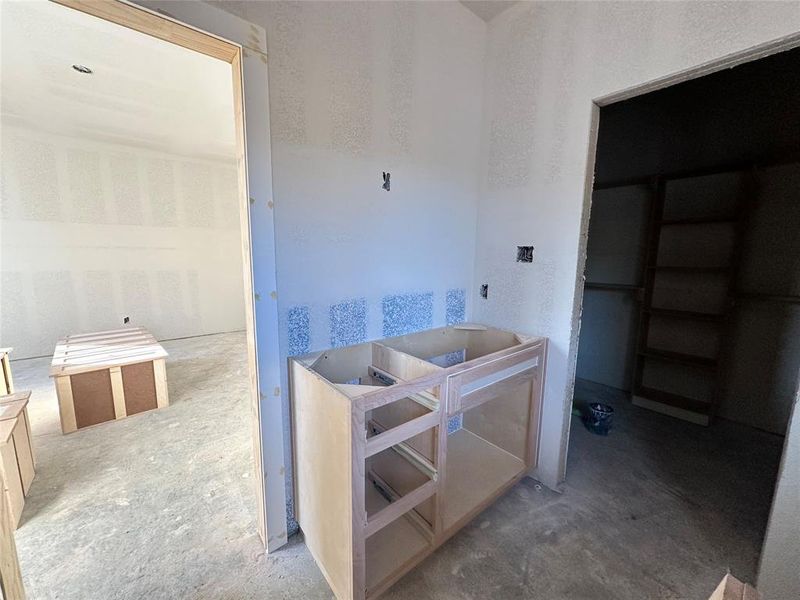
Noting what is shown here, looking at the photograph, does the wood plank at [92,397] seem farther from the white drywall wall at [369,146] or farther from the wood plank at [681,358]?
the wood plank at [681,358]

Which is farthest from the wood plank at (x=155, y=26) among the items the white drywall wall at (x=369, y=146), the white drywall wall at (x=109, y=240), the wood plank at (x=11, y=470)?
the white drywall wall at (x=109, y=240)

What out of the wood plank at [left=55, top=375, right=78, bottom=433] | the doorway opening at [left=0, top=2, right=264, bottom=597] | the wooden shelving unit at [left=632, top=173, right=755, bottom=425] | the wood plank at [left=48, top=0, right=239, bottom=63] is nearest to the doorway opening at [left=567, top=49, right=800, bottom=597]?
the wooden shelving unit at [left=632, top=173, right=755, bottom=425]

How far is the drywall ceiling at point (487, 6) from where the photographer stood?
1.78 metres

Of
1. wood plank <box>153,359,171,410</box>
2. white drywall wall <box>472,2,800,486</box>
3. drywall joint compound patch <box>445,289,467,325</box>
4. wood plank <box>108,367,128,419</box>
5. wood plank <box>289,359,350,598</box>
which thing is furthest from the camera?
wood plank <box>153,359,171,410</box>

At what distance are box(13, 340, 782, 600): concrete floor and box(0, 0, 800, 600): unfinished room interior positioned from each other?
0.01 m

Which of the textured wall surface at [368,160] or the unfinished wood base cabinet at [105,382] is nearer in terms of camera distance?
the textured wall surface at [368,160]

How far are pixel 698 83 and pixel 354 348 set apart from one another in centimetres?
338

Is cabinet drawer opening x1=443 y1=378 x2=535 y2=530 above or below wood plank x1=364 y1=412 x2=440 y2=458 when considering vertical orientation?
below

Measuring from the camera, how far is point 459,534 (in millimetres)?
1552

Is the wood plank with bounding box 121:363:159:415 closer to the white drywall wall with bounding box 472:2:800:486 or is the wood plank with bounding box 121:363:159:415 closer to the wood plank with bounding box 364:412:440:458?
the wood plank with bounding box 364:412:440:458

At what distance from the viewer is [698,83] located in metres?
2.45

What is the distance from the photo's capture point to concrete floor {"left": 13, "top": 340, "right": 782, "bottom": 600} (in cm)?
131

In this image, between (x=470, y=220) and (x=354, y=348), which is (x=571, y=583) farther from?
(x=470, y=220)

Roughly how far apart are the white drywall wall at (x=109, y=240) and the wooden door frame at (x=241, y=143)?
4.54 metres
